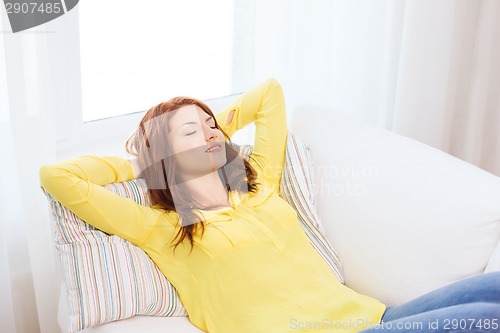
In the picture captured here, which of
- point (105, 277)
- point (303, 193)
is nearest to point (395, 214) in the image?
point (303, 193)

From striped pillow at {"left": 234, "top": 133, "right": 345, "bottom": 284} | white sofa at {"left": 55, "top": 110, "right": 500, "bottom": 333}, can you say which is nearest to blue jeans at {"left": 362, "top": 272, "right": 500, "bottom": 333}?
white sofa at {"left": 55, "top": 110, "right": 500, "bottom": 333}

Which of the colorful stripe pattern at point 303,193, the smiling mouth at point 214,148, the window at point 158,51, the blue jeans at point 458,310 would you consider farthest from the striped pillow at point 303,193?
the window at point 158,51

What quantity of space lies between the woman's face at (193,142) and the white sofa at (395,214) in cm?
38

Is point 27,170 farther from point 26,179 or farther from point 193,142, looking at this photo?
point 193,142

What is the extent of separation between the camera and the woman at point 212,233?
174 cm

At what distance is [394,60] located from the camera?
8.52ft

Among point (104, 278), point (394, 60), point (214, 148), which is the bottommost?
point (104, 278)

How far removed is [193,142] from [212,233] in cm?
24

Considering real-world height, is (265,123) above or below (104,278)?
above

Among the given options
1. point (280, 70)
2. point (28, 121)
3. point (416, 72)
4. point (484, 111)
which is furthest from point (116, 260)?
point (484, 111)

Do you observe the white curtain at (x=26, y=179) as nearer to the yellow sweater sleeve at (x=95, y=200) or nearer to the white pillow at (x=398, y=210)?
the yellow sweater sleeve at (x=95, y=200)

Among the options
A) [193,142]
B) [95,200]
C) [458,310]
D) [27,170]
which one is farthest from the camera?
[27,170]

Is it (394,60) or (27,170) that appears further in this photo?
(394,60)

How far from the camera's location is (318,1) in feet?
7.95
